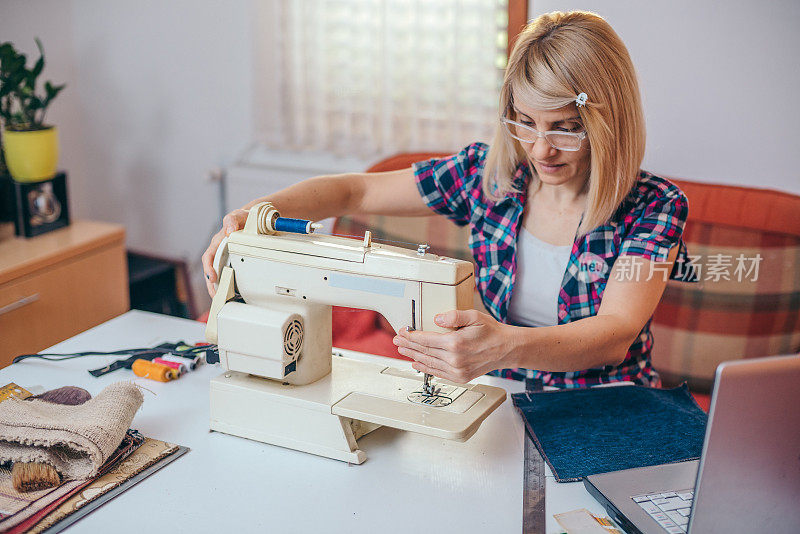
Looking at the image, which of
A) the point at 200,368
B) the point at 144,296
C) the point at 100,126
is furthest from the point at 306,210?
the point at 100,126

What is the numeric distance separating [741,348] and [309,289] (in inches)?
54.9

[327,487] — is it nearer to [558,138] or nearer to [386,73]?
[558,138]

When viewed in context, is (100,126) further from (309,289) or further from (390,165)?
(309,289)

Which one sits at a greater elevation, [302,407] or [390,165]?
[390,165]

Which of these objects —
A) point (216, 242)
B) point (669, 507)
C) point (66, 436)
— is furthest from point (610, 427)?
point (66, 436)

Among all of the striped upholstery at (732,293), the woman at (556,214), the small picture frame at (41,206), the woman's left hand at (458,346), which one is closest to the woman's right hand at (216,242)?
the woman at (556,214)

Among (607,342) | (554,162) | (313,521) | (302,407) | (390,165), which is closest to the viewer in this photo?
(313,521)

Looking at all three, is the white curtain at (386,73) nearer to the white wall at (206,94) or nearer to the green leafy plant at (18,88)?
the white wall at (206,94)

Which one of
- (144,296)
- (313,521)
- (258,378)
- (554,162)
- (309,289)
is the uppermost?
(554,162)

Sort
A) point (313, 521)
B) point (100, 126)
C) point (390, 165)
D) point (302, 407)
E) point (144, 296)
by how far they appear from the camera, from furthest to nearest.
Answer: point (100, 126)
point (144, 296)
point (390, 165)
point (302, 407)
point (313, 521)

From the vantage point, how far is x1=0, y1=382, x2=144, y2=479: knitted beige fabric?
1117 millimetres

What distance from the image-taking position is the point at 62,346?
1.59 meters

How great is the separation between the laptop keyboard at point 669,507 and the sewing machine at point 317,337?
267 millimetres

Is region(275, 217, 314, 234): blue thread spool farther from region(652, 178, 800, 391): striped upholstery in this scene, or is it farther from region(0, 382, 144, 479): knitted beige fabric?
region(652, 178, 800, 391): striped upholstery
